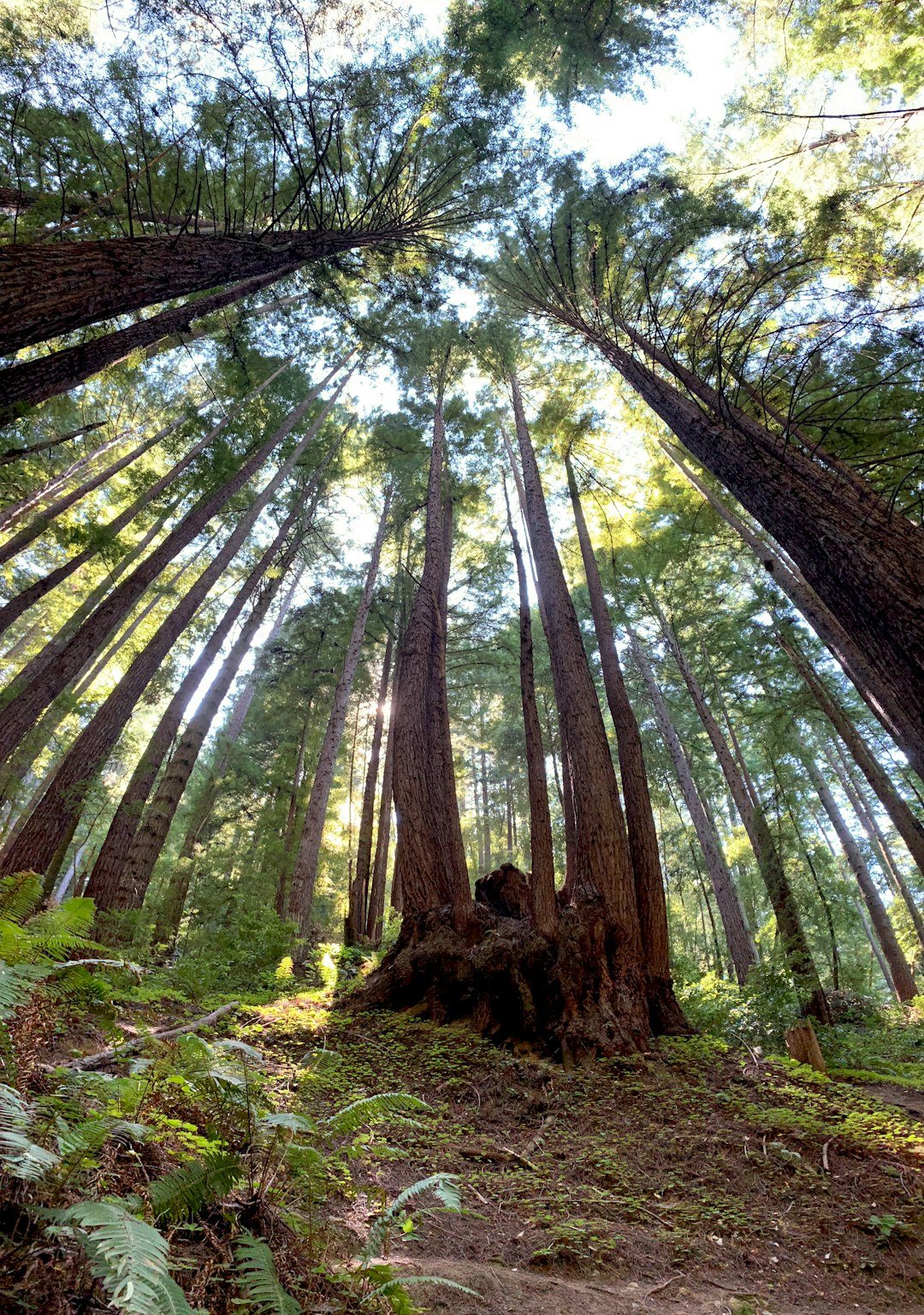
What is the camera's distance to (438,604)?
8555mm

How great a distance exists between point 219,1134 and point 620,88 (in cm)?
1181

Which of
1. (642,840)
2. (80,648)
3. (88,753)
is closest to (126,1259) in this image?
(642,840)

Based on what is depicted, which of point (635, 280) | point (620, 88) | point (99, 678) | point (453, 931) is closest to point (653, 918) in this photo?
point (453, 931)

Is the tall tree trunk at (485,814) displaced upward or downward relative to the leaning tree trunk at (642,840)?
upward

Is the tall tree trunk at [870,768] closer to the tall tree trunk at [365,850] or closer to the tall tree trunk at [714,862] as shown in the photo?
the tall tree trunk at [714,862]

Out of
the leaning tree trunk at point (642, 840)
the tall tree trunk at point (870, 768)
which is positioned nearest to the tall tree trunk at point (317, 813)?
the leaning tree trunk at point (642, 840)

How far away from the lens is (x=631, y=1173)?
3.51 meters

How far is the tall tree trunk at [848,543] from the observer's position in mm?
3293

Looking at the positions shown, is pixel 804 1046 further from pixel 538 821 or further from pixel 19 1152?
pixel 19 1152

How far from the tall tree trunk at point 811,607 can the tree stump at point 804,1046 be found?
306cm

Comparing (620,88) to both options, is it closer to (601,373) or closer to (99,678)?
(601,373)

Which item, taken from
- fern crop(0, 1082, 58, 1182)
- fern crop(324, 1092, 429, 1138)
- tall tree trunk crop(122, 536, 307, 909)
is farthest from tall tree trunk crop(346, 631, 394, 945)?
fern crop(0, 1082, 58, 1182)

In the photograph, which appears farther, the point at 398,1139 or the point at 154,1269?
the point at 398,1139

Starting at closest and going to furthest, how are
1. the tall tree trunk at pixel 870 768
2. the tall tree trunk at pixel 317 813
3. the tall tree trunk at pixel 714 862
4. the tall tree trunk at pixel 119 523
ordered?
1. the tall tree trunk at pixel 870 768
2. the tall tree trunk at pixel 119 523
3. the tall tree trunk at pixel 317 813
4. the tall tree trunk at pixel 714 862
